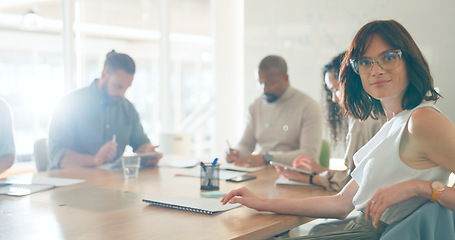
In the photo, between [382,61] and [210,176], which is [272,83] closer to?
[210,176]

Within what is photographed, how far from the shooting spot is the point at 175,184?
6.92 feet

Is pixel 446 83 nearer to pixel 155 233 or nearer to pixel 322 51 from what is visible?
pixel 322 51

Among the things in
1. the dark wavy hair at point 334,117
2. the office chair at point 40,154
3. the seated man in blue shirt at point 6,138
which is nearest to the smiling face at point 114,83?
the office chair at point 40,154

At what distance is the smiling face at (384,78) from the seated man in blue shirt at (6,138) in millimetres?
1886

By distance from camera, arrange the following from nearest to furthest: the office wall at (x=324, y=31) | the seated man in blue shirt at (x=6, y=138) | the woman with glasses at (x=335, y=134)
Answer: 1. the woman with glasses at (x=335, y=134)
2. the seated man in blue shirt at (x=6, y=138)
3. the office wall at (x=324, y=31)

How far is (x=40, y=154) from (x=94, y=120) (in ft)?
1.28

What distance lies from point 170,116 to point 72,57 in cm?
142

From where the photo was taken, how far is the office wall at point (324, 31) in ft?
11.0

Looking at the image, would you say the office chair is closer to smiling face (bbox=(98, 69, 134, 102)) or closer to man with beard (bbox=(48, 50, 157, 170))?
man with beard (bbox=(48, 50, 157, 170))

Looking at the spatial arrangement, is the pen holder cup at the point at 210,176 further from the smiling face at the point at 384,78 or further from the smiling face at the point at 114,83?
the smiling face at the point at 114,83

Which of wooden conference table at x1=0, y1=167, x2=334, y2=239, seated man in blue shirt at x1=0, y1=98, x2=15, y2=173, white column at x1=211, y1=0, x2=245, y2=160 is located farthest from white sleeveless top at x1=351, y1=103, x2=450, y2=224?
white column at x1=211, y1=0, x2=245, y2=160

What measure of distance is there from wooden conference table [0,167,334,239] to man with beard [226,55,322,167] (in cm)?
97

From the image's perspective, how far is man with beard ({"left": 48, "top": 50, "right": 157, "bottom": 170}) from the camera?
2.75 metres

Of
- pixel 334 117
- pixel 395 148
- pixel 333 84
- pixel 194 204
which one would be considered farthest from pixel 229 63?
pixel 395 148
